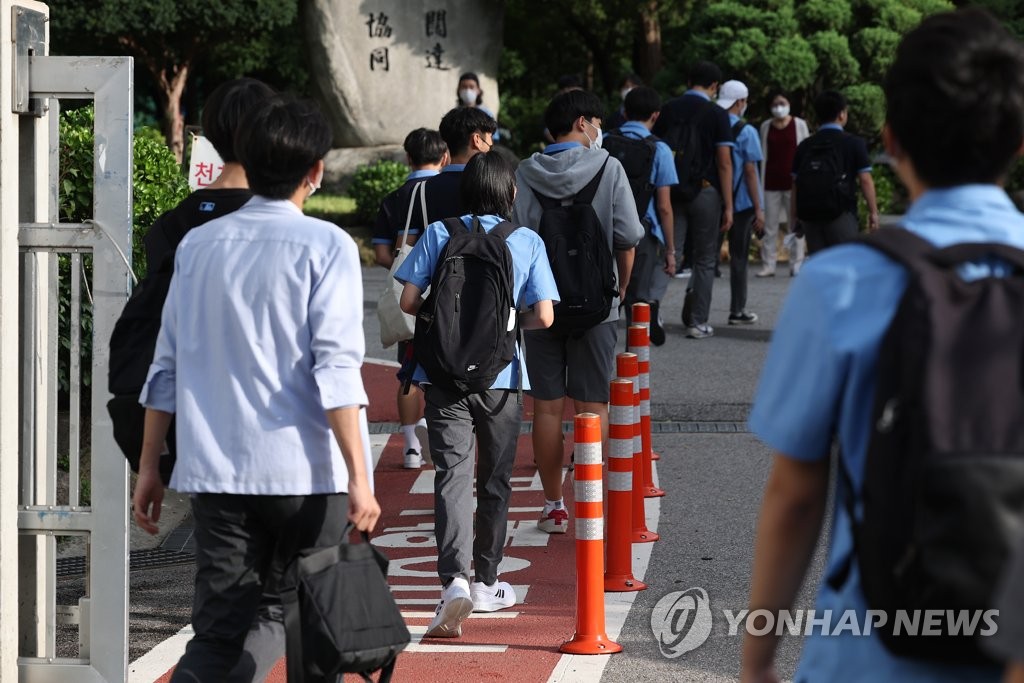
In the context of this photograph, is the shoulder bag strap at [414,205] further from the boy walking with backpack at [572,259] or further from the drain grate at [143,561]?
the drain grate at [143,561]

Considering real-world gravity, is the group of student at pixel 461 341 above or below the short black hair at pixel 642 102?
below

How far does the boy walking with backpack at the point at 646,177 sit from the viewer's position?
915 centimetres

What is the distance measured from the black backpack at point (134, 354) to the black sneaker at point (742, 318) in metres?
9.70

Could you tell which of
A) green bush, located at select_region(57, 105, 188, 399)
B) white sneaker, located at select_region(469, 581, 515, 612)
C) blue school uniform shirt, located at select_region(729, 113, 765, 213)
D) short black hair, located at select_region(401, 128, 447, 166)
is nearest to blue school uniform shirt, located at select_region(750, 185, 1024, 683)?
white sneaker, located at select_region(469, 581, 515, 612)

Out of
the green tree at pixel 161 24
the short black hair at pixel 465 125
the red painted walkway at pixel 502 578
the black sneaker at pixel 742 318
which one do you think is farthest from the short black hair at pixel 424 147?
the green tree at pixel 161 24

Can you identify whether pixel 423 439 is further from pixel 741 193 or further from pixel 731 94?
pixel 731 94

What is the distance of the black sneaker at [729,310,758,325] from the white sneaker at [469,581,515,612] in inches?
302

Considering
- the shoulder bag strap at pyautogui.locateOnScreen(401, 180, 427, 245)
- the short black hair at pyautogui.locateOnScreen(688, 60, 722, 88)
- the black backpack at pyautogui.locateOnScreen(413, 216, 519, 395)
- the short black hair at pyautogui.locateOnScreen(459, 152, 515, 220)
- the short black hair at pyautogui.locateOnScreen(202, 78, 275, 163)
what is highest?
the short black hair at pyautogui.locateOnScreen(688, 60, 722, 88)

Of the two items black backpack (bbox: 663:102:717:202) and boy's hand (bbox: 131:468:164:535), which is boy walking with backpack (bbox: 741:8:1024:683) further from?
black backpack (bbox: 663:102:717:202)

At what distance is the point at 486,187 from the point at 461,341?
2.06ft

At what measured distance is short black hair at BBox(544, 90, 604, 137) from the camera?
22.7ft

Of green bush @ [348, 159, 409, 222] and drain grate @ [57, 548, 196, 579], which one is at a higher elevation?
green bush @ [348, 159, 409, 222]

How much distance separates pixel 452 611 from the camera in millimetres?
5336

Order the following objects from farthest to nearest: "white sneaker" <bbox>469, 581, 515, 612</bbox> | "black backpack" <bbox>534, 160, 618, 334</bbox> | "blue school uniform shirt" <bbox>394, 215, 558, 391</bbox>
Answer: "black backpack" <bbox>534, 160, 618, 334</bbox> < "white sneaker" <bbox>469, 581, 515, 612</bbox> < "blue school uniform shirt" <bbox>394, 215, 558, 391</bbox>
